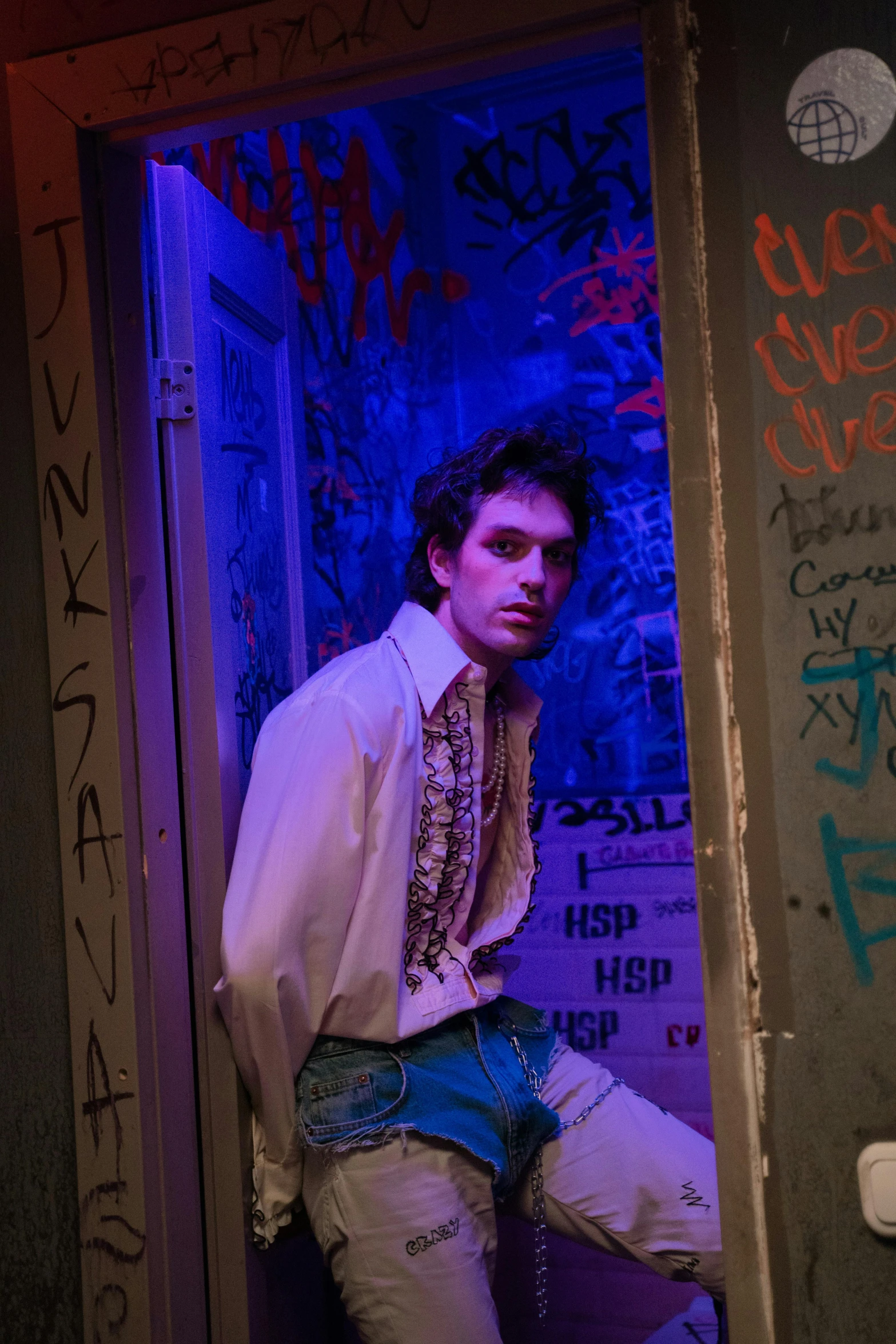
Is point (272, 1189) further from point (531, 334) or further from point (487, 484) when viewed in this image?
point (531, 334)

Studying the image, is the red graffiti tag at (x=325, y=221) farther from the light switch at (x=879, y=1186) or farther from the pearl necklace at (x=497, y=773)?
the light switch at (x=879, y=1186)

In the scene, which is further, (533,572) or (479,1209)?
(533,572)

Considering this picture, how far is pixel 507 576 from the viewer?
2.76 meters

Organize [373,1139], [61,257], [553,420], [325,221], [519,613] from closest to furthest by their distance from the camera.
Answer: [61,257]
[373,1139]
[519,613]
[325,221]
[553,420]

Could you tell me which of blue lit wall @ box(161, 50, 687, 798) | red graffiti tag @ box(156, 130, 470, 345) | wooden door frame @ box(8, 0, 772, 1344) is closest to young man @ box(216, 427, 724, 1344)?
wooden door frame @ box(8, 0, 772, 1344)

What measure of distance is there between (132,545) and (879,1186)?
159 centimetres

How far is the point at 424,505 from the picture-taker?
302cm

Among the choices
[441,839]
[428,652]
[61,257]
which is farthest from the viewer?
[428,652]

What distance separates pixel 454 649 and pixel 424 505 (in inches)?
21.6

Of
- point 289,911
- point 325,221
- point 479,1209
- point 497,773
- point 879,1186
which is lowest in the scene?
point 479,1209

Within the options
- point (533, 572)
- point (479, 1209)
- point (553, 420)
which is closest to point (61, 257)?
point (533, 572)

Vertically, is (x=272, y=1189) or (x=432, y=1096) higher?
(x=432, y=1096)

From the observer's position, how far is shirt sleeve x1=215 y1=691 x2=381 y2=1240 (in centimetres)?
222

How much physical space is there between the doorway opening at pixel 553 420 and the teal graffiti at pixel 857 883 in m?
1.87
